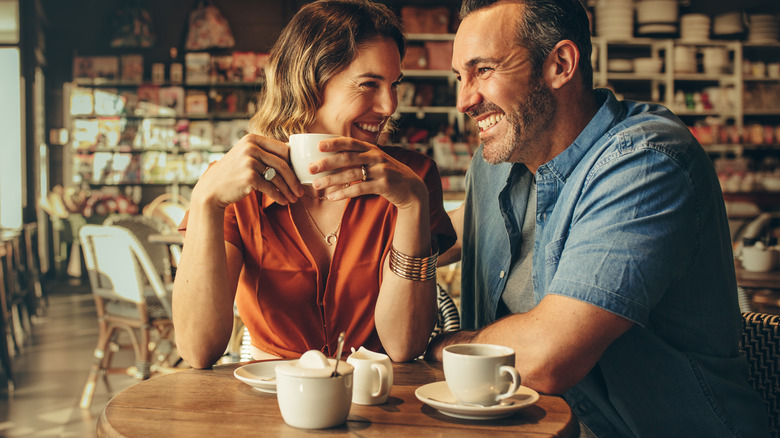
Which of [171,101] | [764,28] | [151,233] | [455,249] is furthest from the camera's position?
[171,101]

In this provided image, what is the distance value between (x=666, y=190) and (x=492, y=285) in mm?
479

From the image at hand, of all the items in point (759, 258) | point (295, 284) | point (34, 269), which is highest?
point (295, 284)

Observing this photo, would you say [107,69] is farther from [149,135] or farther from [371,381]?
[371,381]

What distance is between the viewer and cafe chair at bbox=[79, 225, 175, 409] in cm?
348

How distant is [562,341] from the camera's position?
3.52ft

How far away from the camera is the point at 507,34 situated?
1420 millimetres

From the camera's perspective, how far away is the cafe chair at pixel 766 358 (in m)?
1.25

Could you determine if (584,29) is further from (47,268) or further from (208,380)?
(47,268)

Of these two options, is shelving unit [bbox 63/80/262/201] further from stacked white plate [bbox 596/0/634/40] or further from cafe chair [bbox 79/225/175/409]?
cafe chair [bbox 79/225/175/409]

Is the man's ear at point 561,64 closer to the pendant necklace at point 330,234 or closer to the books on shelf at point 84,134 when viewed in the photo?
the pendant necklace at point 330,234

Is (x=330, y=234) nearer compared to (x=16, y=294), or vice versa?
(x=330, y=234)

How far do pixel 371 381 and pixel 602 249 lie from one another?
1.46 feet

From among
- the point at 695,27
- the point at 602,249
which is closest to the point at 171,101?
the point at 695,27

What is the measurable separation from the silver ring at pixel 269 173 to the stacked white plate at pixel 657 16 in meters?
6.75
